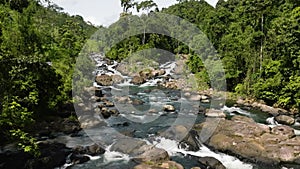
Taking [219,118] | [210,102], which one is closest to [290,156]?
[219,118]

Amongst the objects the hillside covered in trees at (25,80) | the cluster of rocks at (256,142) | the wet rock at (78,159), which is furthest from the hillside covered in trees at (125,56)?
the cluster of rocks at (256,142)

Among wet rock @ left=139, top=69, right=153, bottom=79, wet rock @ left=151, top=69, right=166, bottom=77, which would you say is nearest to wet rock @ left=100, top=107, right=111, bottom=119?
wet rock @ left=139, top=69, right=153, bottom=79

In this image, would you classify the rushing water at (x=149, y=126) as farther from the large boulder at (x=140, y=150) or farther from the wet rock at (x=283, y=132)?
the wet rock at (x=283, y=132)

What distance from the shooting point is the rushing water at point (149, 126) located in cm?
1225

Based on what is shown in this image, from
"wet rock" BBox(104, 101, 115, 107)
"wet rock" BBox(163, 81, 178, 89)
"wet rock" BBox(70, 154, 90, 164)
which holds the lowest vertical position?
"wet rock" BBox(70, 154, 90, 164)

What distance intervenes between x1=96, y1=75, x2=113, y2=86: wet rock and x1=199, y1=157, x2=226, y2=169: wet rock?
19.8m

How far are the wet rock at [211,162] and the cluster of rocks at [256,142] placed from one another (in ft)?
4.52

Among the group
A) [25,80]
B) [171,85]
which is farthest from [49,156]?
[171,85]

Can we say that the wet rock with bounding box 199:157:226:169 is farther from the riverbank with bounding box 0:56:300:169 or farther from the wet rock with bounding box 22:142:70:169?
the wet rock with bounding box 22:142:70:169

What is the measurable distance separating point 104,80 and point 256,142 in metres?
20.3

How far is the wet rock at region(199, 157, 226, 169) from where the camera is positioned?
1171 cm

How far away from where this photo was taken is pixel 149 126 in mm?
17469

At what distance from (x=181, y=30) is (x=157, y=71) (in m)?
10.2

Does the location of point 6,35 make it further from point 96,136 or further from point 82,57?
point 82,57
